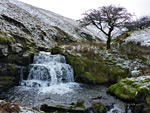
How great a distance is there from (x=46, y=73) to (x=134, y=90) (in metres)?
7.61

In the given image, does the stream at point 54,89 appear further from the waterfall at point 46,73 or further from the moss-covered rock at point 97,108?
the moss-covered rock at point 97,108

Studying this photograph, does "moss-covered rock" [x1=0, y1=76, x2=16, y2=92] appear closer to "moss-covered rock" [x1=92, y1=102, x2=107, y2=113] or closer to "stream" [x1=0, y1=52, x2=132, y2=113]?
"stream" [x1=0, y1=52, x2=132, y2=113]

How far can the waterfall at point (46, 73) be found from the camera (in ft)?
37.6

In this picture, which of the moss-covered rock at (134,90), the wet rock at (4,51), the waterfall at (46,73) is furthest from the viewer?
the waterfall at (46,73)

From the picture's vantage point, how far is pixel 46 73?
1198 cm

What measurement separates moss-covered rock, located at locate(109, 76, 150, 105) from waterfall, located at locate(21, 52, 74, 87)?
4996mm

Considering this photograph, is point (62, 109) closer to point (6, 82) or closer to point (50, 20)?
point (6, 82)

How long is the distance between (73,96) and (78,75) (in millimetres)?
4695

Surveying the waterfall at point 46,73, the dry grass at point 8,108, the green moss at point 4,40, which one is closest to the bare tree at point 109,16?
the waterfall at point 46,73

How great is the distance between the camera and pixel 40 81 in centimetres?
1162

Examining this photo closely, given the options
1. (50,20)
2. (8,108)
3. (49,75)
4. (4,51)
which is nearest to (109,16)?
(49,75)

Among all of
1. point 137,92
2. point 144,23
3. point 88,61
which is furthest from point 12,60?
point 144,23

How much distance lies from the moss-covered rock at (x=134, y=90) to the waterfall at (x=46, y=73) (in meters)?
5.00

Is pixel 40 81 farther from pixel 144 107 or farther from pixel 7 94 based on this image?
pixel 144 107
